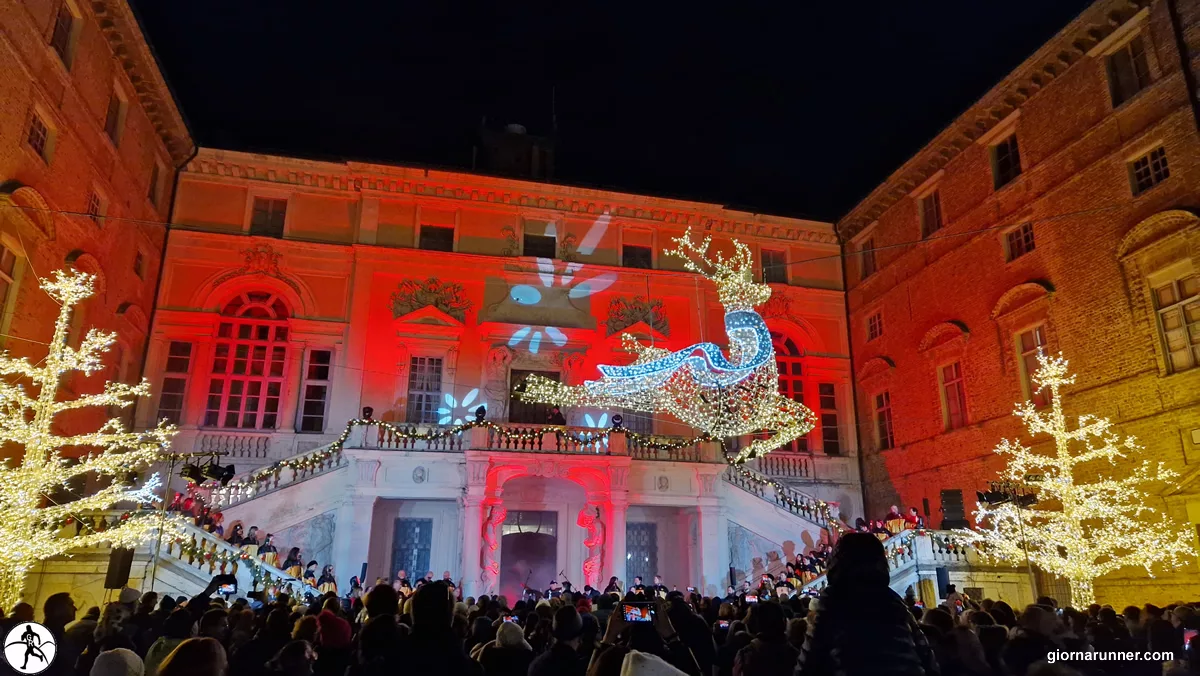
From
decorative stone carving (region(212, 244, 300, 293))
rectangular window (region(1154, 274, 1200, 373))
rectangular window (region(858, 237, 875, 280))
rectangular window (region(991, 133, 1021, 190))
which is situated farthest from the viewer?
rectangular window (region(858, 237, 875, 280))

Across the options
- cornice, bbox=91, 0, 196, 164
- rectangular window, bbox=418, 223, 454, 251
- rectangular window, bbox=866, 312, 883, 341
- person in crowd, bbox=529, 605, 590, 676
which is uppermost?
cornice, bbox=91, 0, 196, 164

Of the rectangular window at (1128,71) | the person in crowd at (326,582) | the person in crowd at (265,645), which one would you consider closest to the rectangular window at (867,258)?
the rectangular window at (1128,71)

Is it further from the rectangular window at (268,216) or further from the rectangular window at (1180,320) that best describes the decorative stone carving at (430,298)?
the rectangular window at (1180,320)

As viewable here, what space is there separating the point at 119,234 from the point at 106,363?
3193 millimetres

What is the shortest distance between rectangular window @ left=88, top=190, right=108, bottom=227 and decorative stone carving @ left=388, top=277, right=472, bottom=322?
7.31 m

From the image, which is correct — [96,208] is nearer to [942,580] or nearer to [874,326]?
[942,580]

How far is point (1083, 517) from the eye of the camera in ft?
48.9

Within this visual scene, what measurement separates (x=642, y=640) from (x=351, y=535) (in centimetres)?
1488

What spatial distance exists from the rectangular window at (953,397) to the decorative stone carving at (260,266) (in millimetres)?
18641

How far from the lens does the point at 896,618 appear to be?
129 inches

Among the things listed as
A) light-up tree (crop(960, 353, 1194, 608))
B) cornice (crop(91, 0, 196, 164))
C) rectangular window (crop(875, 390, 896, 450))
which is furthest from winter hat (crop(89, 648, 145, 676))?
rectangular window (crop(875, 390, 896, 450))

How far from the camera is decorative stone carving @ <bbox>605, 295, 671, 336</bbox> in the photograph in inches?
912

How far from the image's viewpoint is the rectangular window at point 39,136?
14204 mm

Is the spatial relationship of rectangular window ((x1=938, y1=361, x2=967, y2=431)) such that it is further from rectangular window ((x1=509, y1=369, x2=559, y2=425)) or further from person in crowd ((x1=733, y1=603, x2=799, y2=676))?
person in crowd ((x1=733, y1=603, x2=799, y2=676))
